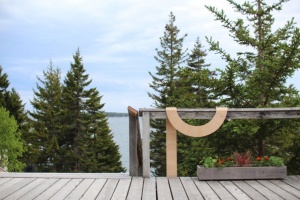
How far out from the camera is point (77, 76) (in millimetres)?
41531

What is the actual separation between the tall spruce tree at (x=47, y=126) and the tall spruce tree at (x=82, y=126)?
777 millimetres

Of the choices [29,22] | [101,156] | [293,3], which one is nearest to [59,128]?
[101,156]

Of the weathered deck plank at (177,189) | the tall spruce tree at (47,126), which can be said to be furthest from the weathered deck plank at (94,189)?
the tall spruce tree at (47,126)

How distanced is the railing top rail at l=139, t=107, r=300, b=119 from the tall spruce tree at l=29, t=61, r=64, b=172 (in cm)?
3541

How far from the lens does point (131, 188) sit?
478cm

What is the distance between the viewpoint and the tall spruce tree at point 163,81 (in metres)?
36.2

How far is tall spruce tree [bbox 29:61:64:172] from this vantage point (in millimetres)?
40125

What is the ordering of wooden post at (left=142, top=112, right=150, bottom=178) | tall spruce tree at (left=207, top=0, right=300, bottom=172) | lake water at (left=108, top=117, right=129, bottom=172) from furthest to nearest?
lake water at (left=108, top=117, right=129, bottom=172) < tall spruce tree at (left=207, top=0, right=300, bottom=172) < wooden post at (left=142, top=112, right=150, bottom=178)

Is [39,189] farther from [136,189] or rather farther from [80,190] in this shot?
[136,189]

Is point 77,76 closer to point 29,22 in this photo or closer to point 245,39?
point 29,22

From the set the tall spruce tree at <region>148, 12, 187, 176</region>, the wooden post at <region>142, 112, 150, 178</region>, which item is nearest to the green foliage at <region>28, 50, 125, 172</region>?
the tall spruce tree at <region>148, 12, 187, 176</region>

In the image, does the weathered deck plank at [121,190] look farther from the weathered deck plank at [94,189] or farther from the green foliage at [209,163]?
the green foliage at [209,163]

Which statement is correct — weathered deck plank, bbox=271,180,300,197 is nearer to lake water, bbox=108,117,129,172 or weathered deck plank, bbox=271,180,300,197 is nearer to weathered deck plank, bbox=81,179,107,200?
weathered deck plank, bbox=81,179,107,200

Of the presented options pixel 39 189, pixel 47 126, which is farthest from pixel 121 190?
pixel 47 126
